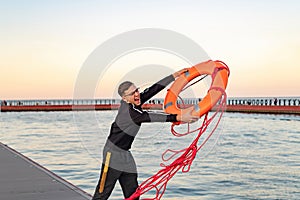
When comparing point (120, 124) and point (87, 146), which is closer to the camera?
point (120, 124)

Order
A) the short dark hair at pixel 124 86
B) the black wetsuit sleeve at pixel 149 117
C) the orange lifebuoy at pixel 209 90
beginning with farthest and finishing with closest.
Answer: the orange lifebuoy at pixel 209 90
the short dark hair at pixel 124 86
the black wetsuit sleeve at pixel 149 117

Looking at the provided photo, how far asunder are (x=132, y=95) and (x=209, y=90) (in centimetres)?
96

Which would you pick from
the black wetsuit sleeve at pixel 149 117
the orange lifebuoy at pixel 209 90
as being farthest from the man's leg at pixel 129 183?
the orange lifebuoy at pixel 209 90

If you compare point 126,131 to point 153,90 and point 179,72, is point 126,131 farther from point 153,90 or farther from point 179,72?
point 179,72

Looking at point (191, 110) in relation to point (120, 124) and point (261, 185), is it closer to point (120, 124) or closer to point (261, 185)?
point (120, 124)

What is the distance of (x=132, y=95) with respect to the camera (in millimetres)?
5676

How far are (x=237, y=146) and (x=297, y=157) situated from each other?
5397mm

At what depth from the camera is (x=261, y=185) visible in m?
13.3

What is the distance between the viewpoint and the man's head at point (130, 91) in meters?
5.66

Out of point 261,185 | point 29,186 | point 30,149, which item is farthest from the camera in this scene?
point 30,149

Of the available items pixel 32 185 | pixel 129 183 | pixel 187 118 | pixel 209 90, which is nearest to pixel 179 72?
pixel 209 90

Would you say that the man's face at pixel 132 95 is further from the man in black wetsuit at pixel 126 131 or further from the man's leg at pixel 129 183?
the man's leg at pixel 129 183

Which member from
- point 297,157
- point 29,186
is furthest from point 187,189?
point 297,157

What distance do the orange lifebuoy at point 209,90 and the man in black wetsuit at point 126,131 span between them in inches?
4.3
